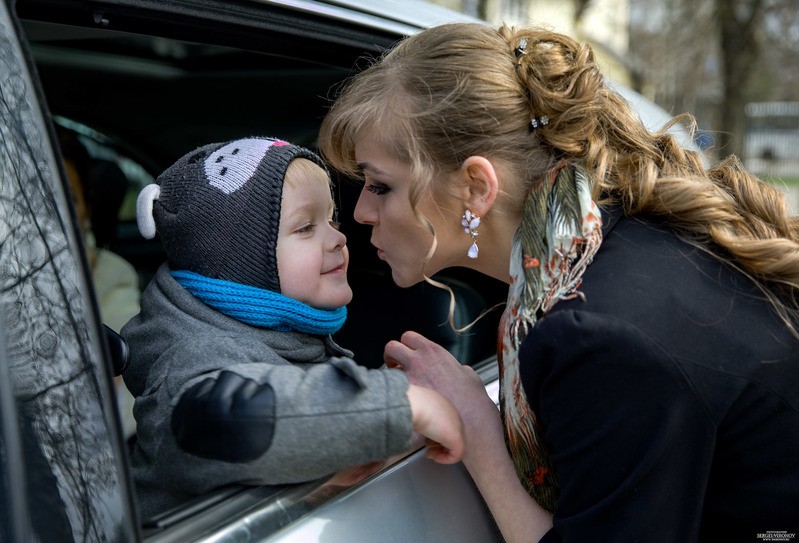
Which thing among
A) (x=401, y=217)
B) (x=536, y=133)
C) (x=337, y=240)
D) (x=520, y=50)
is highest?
(x=520, y=50)

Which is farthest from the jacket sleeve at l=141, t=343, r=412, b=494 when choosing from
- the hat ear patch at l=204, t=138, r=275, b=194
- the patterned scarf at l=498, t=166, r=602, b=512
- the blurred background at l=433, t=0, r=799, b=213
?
the blurred background at l=433, t=0, r=799, b=213

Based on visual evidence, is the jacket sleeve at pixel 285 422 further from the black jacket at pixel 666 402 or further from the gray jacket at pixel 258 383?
the black jacket at pixel 666 402

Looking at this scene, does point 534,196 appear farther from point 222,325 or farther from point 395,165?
point 222,325

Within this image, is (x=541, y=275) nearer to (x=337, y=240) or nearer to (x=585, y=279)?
(x=585, y=279)

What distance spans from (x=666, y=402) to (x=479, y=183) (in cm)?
54

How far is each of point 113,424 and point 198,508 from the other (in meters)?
0.20

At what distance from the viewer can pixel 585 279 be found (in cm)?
137

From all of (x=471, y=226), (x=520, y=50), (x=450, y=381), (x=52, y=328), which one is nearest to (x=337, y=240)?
(x=471, y=226)

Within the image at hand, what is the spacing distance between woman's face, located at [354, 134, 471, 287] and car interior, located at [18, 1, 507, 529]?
0.17m

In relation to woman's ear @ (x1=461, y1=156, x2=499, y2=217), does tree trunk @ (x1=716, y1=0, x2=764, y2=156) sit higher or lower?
lower

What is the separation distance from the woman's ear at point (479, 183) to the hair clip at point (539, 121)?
4.5 inches

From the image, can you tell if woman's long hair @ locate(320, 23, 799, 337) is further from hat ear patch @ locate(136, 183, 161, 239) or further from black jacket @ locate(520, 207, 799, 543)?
hat ear patch @ locate(136, 183, 161, 239)

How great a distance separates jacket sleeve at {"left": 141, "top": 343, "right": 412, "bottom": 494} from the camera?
3.94 ft

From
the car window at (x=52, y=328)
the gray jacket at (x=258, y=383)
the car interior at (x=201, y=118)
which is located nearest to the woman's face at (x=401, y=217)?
the gray jacket at (x=258, y=383)
